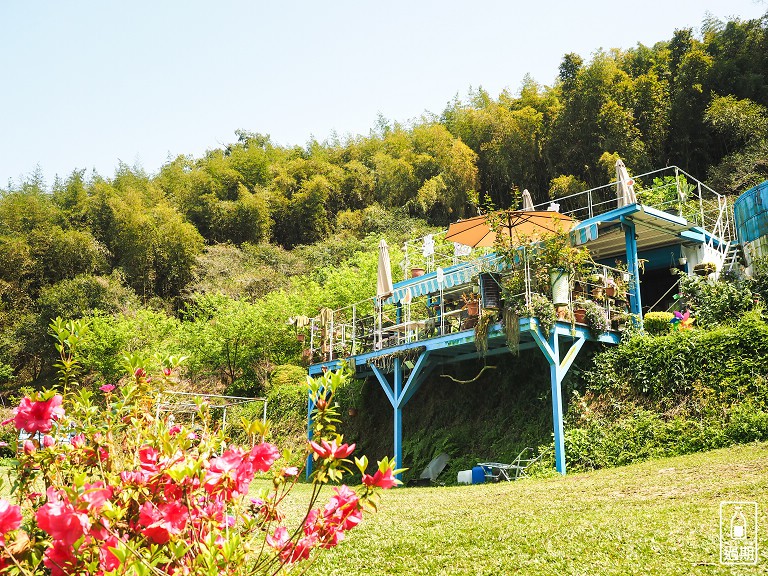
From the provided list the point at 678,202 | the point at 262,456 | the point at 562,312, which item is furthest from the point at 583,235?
the point at 262,456

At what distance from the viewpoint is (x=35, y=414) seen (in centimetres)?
207

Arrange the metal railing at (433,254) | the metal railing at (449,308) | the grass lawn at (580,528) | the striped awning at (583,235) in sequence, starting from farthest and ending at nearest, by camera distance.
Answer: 1. the metal railing at (433,254)
2. the striped awning at (583,235)
3. the metal railing at (449,308)
4. the grass lawn at (580,528)

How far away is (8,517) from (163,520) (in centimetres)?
40

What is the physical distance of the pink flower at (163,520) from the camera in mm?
1914

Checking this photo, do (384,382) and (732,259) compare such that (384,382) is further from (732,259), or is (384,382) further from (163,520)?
(163,520)

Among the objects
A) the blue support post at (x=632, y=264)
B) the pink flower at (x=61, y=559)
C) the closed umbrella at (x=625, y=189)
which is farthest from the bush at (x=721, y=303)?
the pink flower at (x=61, y=559)

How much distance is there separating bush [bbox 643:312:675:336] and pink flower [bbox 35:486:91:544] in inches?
399

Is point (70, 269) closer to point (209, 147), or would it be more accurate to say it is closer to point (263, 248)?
point (263, 248)

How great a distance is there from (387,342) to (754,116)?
616 inches

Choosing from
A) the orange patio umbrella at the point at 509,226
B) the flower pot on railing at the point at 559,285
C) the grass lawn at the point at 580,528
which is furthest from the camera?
the orange patio umbrella at the point at 509,226

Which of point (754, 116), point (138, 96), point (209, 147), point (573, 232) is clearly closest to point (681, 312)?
point (573, 232)

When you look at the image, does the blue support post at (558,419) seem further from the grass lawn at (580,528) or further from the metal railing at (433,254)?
the metal railing at (433,254)

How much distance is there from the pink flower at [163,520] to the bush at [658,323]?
32.1 feet

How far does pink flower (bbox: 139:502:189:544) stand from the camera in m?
1.91
